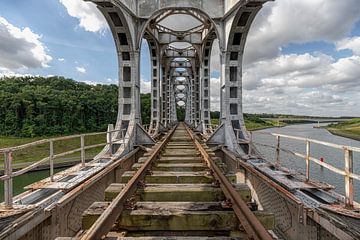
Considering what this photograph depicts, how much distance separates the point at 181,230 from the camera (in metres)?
3.29

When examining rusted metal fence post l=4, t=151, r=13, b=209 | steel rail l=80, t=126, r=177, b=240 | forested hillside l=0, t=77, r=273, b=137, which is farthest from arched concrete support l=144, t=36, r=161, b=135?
forested hillside l=0, t=77, r=273, b=137

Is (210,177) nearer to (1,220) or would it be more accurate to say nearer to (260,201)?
(260,201)

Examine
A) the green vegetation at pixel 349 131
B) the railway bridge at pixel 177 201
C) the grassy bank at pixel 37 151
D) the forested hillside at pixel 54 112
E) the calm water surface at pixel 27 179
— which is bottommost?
the calm water surface at pixel 27 179

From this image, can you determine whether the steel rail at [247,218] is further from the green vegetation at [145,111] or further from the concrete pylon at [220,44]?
the green vegetation at [145,111]

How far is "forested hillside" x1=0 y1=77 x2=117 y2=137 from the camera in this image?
57.4 m

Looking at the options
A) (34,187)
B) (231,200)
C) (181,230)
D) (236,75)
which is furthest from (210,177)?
(236,75)

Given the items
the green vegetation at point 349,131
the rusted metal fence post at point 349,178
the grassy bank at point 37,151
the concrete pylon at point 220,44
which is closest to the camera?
the rusted metal fence post at point 349,178

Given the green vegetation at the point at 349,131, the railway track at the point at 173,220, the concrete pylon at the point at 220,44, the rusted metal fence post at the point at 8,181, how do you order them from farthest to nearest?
the green vegetation at the point at 349,131 < the concrete pylon at the point at 220,44 < the rusted metal fence post at the point at 8,181 < the railway track at the point at 173,220

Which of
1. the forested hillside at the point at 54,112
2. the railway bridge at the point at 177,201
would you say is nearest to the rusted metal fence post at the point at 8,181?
the railway bridge at the point at 177,201

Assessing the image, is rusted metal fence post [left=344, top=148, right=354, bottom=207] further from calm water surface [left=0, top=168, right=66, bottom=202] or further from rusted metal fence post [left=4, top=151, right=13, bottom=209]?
calm water surface [left=0, top=168, right=66, bottom=202]

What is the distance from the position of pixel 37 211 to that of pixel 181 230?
2.15m

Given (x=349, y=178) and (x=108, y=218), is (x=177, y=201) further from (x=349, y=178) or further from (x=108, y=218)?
(x=349, y=178)

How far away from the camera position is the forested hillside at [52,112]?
5738cm

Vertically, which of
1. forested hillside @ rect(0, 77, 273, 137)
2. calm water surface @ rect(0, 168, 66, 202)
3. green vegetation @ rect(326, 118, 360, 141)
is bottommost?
calm water surface @ rect(0, 168, 66, 202)
